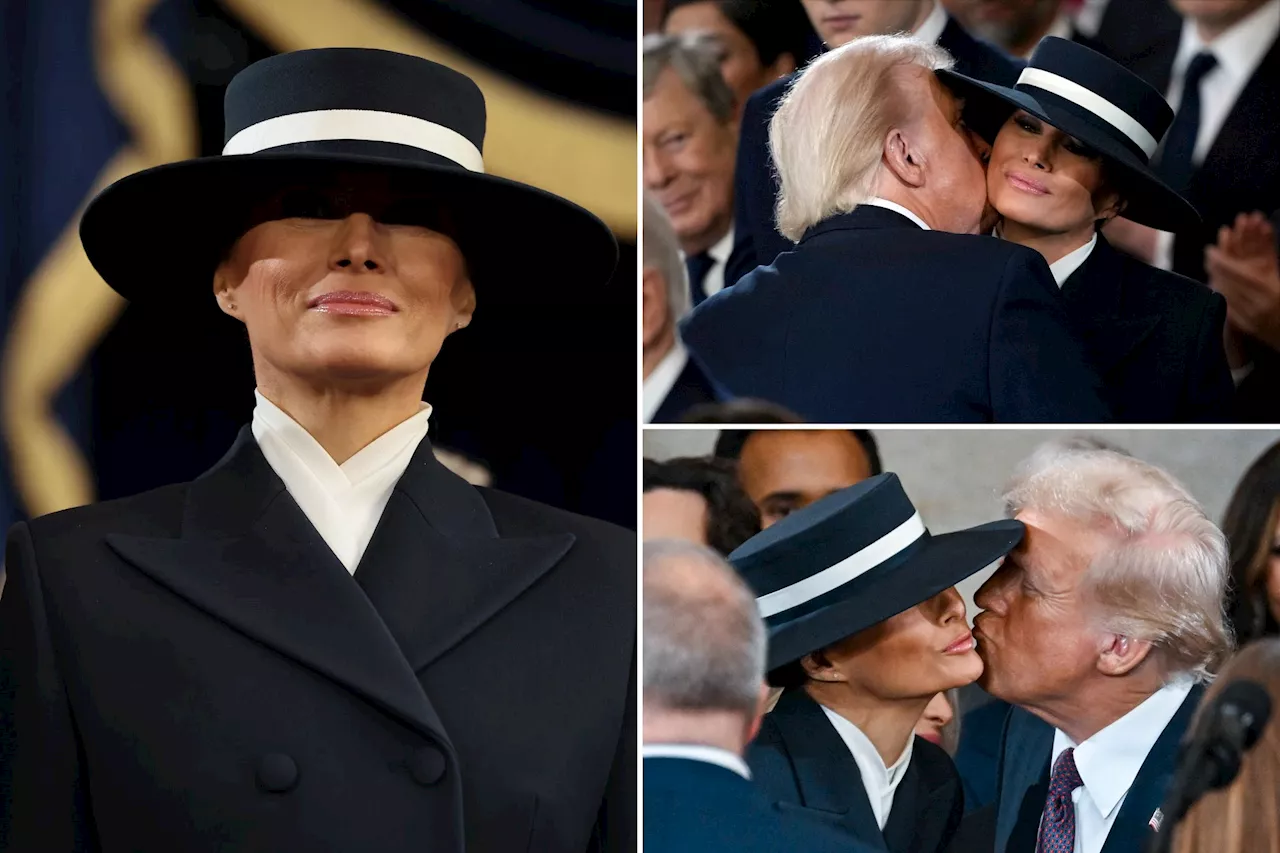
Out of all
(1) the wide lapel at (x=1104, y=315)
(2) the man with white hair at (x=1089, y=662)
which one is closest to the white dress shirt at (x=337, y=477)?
(2) the man with white hair at (x=1089, y=662)

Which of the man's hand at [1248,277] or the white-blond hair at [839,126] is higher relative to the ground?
the white-blond hair at [839,126]

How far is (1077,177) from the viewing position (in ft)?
6.15

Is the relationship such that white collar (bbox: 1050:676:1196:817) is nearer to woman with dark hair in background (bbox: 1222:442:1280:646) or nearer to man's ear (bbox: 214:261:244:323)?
woman with dark hair in background (bbox: 1222:442:1280:646)

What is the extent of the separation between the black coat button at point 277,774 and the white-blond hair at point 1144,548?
0.99 m

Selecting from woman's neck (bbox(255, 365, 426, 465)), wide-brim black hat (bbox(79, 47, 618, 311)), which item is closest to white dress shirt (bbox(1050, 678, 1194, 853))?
wide-brim black hat (bbox(79, 47, 618, 311))

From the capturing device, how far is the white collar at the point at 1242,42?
1.92m

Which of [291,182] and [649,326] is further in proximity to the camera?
[649,326]

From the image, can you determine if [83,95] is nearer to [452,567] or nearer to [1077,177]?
[452,567]

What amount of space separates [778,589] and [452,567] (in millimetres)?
431

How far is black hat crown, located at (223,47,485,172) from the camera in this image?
5.68 ft

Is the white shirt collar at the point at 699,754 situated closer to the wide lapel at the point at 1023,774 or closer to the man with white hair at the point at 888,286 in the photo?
the wide lapel at the point at 1023,774

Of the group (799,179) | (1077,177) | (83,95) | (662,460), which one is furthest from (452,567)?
(1077,177)

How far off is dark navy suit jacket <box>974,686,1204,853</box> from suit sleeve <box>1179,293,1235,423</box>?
371 mm

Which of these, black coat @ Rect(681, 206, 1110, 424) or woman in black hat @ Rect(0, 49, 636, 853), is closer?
woman in black hat @ Rect(0, 49, 636, 853)
